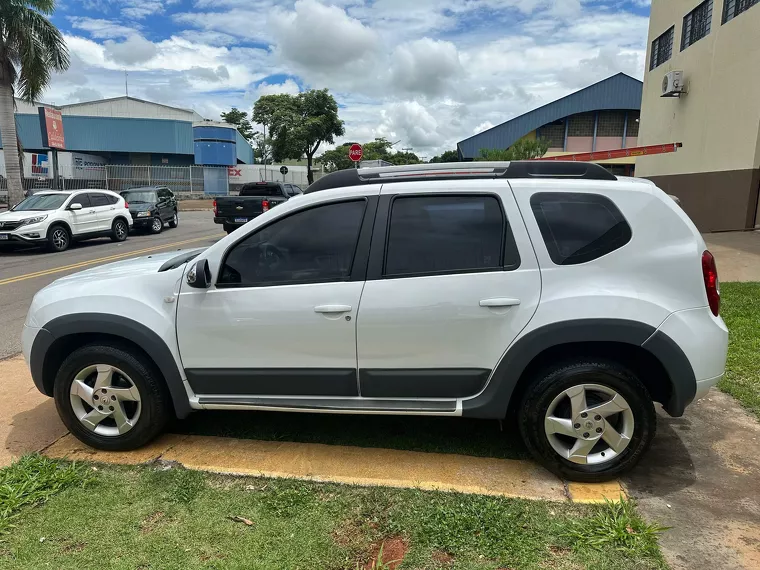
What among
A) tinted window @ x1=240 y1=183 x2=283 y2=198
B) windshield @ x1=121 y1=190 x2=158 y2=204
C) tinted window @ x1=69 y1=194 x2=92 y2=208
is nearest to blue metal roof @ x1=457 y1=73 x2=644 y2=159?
windshield @ x1=121 y1=190 x2=158 y2=204

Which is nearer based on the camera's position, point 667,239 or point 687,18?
point 667,239

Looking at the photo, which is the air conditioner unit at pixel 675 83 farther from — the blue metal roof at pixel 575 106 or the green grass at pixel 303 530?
the blue metal roof at pixel 575 106

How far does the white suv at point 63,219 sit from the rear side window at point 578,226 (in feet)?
45.7

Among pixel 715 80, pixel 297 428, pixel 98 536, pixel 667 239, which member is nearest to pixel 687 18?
pixel 715 80

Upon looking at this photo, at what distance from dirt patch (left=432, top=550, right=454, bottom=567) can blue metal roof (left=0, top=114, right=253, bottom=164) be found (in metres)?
50.1

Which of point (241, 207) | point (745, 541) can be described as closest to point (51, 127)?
point (241, 207)

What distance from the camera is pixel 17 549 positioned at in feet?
8.39

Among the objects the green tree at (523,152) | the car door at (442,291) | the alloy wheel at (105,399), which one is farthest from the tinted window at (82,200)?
the green tree at (523,152)

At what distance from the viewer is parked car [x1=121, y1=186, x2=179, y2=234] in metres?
18.2

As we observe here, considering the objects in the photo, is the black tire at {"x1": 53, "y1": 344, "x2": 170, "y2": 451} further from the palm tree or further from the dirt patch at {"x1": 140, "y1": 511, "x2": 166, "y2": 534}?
the palm tree

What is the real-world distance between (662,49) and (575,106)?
99.0 feet

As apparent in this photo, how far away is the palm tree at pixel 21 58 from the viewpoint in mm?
17484

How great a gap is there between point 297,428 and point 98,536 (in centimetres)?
145

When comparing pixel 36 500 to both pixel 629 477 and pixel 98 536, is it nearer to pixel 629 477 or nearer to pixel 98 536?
pixel 98 536
